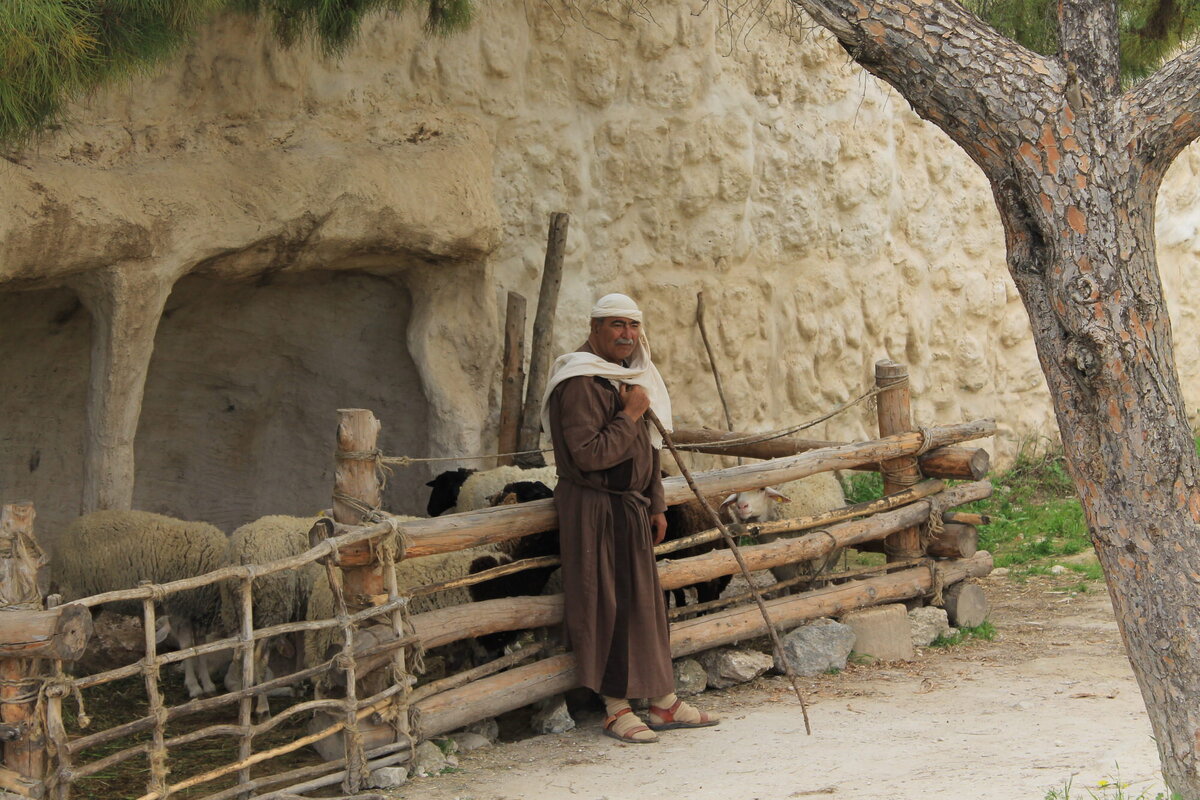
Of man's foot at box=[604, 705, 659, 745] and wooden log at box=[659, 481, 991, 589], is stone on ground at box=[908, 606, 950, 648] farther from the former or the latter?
man's foot at box=[604, 705, 659, 745]

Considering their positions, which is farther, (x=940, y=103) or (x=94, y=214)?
(x=94, y=214)

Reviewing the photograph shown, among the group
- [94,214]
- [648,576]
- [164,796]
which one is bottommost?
[164,796]

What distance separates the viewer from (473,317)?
8031 mm

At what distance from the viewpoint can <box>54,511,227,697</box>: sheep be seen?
241 inches

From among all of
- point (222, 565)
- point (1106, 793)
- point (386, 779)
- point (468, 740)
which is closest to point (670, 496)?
point (468, 740)

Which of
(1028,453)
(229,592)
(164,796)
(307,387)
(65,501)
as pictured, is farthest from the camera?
(1028,453)

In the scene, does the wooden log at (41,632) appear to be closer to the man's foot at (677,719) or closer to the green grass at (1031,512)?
the man's foot at (677,719)

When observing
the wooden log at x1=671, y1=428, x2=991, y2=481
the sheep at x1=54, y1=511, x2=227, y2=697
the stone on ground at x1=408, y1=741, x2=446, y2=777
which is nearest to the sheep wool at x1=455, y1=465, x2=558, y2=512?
the wooden log at x1=671, y1=428, x2=991, y2=481

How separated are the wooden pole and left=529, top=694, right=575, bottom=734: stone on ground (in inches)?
99.2

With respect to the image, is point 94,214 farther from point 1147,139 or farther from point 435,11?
point 1147,139

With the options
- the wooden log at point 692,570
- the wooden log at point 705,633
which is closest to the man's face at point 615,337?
the wooden log at point 692,570

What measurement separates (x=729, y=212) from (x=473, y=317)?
2219 millimetres

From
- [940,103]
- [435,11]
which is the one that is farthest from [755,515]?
[940,103]

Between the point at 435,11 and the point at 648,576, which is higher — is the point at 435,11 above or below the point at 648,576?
above
